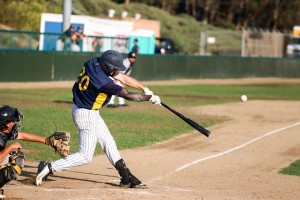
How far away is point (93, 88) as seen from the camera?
34.6 feet

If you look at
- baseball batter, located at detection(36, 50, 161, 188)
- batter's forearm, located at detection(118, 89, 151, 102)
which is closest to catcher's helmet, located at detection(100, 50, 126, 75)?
baseball batter, located at detection(36, 50, 161, 188)

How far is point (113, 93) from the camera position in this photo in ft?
34.6

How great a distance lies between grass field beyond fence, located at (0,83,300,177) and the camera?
55.2ft

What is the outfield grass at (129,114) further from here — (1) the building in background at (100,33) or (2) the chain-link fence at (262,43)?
(2) the chain-link fence at (262,43)

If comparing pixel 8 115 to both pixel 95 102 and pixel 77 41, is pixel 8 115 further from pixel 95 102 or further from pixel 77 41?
pixel 77 41

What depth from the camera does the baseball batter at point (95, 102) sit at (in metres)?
10.5

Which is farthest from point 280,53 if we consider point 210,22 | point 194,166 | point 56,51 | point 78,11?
point 194,166

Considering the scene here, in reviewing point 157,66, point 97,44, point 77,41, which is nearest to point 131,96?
point 77,41

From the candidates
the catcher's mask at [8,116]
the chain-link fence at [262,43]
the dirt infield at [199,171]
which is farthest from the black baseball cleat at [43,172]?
the chain-link fence at [262,43]

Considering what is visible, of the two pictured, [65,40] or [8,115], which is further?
[65,40]

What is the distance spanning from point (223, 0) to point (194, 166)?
77.9 meters

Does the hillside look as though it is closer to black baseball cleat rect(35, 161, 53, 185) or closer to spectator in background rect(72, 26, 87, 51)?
spectator in background rect(72, 26, 87, 51)

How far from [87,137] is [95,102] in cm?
50

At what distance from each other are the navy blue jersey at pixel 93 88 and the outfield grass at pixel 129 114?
3480 mm
